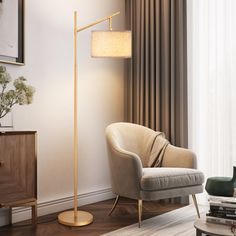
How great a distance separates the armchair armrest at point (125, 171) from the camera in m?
2.94

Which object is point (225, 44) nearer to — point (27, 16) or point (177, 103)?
point (177, 103)

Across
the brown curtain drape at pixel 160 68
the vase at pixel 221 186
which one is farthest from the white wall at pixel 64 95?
the vase at pixel 221 186

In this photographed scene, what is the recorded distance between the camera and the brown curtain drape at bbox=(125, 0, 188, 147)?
12.7ft

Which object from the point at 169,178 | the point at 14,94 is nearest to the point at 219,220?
the point at 169,178

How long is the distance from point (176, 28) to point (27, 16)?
164 cm

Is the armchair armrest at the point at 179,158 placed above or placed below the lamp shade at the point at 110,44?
below

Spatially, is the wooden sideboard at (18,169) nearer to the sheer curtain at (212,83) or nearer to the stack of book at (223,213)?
the stack of book at (223,213)

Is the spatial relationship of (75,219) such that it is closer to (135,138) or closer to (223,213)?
(135,138)

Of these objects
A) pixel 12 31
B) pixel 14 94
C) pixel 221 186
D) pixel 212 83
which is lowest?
pixel 221 186

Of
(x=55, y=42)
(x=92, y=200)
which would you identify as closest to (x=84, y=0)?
(x=55, y=42)

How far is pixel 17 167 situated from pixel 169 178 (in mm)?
1258

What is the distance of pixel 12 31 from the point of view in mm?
3084

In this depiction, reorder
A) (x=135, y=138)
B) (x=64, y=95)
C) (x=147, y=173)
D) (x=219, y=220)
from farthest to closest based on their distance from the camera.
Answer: (x=135, y=138), (x=64, y=95), (x=147, y=173), (x=219, y=220)

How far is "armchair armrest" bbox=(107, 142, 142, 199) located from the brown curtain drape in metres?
0.96
